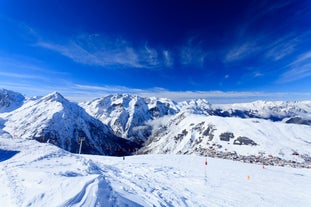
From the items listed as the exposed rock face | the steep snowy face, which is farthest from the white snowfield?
the exposed rock face

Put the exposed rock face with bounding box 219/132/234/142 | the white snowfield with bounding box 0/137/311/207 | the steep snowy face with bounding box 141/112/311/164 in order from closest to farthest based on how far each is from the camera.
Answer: the white snowfield with bounding box 0/137/311/207
the steep snowy face with bounding box 141/112/311/164
the exposed rock face with bounding box 219/132/234/142

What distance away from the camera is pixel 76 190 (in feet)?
37.7

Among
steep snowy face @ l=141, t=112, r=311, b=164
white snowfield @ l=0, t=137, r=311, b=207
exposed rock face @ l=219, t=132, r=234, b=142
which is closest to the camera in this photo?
white snowfield @ l=0, t=137, r=311, b=207

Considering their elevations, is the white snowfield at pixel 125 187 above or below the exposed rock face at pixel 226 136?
below

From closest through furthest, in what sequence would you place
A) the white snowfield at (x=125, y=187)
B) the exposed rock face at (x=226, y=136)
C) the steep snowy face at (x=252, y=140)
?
1. the white snowfield at (x=125, y=187)
2. the steep snowy face at (x=252, y=140)
3. the exposed rock face at (x=226, y=136)

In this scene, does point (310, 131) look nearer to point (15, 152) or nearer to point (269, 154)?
point (269, 154)

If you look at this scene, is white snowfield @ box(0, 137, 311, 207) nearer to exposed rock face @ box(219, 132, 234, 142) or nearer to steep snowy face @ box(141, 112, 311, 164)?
steep snowy face @ box(141, 112, 311, 164)

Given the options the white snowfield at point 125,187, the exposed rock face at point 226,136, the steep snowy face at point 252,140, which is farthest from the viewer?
the exposed rock face at point 226,136

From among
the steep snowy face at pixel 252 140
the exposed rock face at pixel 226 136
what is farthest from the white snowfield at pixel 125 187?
the exposed rock face at pixel 226 136

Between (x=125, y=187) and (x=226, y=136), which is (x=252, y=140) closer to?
(x=226, y=136)

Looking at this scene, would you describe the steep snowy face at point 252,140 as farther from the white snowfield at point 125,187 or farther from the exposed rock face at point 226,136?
the white snowfield at point 125,187

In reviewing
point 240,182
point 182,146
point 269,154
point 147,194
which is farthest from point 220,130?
point 147,194

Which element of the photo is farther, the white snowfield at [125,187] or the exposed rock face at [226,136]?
the exposed rock face at [226,136]

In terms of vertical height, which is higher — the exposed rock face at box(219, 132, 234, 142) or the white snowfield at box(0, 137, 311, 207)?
the exposed rock face at box(219, 132, 234, 142)
